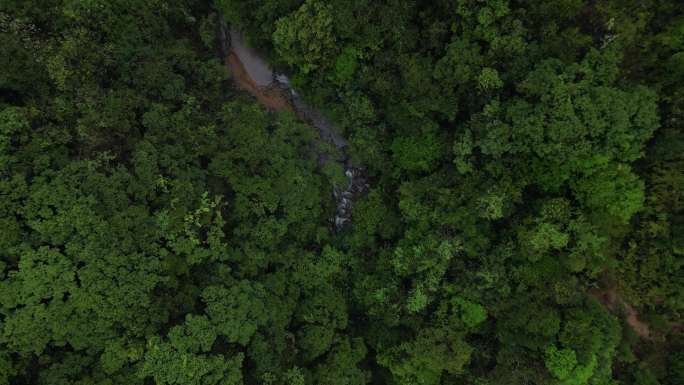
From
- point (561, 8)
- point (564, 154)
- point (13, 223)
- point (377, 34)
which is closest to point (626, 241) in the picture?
point (564, 154)

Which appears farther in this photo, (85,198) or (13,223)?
(85,198)

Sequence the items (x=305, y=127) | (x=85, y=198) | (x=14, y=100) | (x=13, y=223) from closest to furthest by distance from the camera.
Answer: (x=13, y=223) → (x=85, y=198) → (x=14, y=100) → (x=305, y=127)

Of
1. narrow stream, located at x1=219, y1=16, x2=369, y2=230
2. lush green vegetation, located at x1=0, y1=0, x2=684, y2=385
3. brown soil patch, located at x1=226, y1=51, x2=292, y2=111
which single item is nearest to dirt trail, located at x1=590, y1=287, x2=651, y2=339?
lush green vegetation, located at x1=0, y1=0, x2=684, y2=385

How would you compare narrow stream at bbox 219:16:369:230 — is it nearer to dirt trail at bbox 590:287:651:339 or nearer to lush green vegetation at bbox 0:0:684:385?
lush green vegetation at bbox 0:0:684:385

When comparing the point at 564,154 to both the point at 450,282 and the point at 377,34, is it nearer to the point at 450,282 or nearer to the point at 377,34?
the point at 450,282

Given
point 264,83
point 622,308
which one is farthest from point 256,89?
point 622,308

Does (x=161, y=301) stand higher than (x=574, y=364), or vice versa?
(x=574, y=364)
